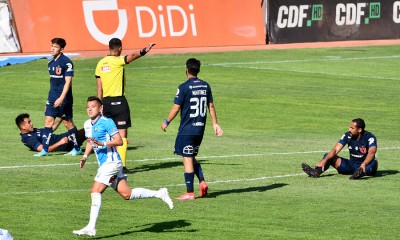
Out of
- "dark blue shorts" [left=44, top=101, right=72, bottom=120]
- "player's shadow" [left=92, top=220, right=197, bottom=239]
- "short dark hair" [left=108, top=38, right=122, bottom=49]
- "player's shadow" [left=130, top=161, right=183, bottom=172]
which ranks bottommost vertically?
"player's shadow" [left=92, top=220, right=197, bottom=239]

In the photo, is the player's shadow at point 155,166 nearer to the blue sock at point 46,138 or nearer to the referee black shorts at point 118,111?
the referee black shorts at point 118,111

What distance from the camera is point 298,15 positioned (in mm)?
46906

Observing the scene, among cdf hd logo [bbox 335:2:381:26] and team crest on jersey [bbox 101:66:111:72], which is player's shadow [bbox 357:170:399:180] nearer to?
team crest on jersey [bbox 101:66:111:72]

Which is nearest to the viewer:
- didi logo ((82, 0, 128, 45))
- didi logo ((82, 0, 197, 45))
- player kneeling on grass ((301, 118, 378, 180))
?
player kneeling on grass ((301, 118, 378, 180))

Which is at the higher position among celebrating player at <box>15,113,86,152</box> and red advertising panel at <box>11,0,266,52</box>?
red advertising panel at <box>11,0,266,52</box>

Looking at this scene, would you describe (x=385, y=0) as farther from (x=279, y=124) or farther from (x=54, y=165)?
(x=54, y=165)

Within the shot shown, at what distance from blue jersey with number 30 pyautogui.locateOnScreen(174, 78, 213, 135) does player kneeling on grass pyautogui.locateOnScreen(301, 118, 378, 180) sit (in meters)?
3.09

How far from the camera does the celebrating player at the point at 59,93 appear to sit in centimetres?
2259

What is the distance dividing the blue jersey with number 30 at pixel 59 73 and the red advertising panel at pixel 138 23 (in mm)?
18306

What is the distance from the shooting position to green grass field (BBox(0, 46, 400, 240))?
15844 mm

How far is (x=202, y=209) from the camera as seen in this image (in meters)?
17.0

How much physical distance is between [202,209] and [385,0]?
3360 centimetres

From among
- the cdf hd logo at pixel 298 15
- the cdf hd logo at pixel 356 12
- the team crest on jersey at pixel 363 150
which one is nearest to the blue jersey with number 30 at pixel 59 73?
the team crest on jersey at pixel 363 150

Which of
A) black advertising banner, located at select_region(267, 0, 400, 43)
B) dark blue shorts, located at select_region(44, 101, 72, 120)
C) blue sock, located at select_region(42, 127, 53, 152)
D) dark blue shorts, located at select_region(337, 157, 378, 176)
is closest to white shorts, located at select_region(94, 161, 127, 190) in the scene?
dark blue shorts, located at select_region(337, 157, 378, 176)
